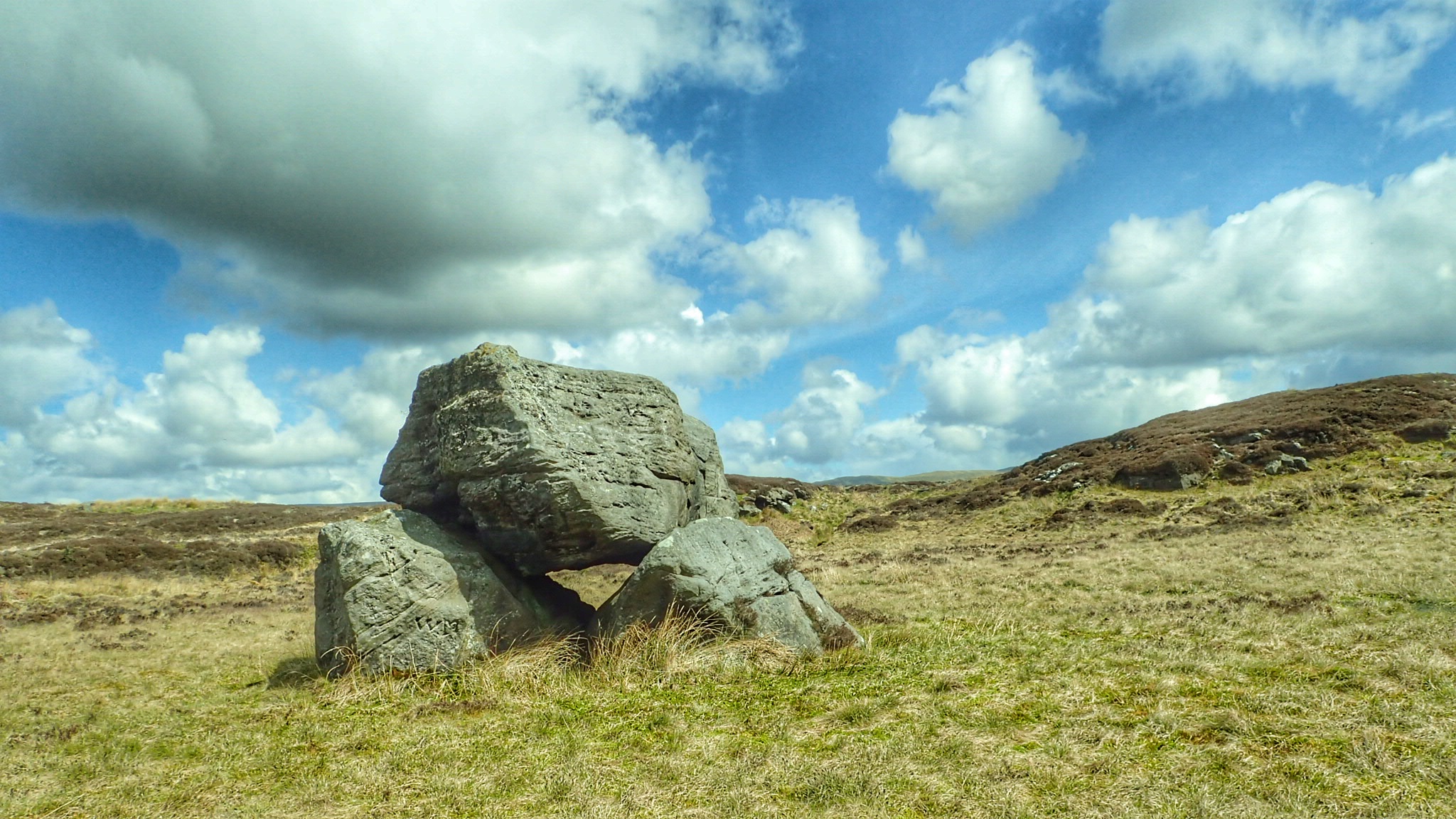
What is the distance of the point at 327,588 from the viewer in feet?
37.4

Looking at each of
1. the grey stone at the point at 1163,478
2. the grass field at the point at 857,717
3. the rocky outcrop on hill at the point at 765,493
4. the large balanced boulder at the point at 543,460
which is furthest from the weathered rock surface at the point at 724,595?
the grey stone at the point at 1163,478

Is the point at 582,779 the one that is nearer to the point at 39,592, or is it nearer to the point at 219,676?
the point at 219,676

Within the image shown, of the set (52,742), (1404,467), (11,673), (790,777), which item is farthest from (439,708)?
(1404,467)

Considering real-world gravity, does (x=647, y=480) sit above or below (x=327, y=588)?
above

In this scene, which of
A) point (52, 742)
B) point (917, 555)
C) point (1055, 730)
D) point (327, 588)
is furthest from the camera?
point (917, 555)

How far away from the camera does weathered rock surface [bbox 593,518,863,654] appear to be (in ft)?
37.1

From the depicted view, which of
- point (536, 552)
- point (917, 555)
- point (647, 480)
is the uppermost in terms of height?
point (647, 480)

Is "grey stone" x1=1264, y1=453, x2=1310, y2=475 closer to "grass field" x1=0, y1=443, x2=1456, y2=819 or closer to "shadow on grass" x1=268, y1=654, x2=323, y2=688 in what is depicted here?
"grass field" x1=0, y1=443, x2=1456, y2=819

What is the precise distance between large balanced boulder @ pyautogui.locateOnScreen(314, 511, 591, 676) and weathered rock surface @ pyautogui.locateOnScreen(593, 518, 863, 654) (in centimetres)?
172

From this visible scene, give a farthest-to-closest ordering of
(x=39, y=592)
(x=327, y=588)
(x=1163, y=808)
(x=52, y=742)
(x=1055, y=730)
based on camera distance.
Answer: (x=39, y=592), (x=327, y=588), (x=52, y=742), (x=1055, y=730), (x=1163, y=808)

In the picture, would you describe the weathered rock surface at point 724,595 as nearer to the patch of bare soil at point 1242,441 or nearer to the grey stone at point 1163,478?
the grey stone at point 1163,478

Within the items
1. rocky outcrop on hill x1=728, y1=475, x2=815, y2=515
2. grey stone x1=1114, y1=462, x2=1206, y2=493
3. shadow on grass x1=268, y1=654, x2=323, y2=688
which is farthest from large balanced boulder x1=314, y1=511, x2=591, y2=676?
grey stone x1=1114, y1=462, x2=1206, y2=493

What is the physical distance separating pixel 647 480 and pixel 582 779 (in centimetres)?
623

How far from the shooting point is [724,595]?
1147 cm
